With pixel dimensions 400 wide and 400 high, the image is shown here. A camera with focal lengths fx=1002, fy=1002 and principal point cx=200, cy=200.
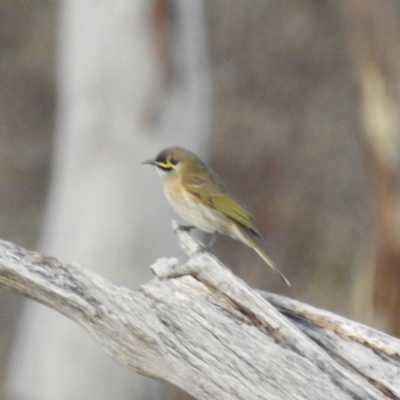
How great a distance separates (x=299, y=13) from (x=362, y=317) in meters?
6.74

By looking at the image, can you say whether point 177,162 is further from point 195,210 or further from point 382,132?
point 382,132

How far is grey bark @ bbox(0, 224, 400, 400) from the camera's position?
368 cm

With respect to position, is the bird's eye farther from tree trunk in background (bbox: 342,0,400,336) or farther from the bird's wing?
tree trunk in background (bbox: 342,0,400,336)

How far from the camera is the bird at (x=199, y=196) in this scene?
5.59 metres

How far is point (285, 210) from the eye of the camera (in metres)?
11.4

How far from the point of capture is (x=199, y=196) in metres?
5.76

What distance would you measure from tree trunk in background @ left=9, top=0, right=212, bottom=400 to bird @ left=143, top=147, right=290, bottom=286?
2.47 ft

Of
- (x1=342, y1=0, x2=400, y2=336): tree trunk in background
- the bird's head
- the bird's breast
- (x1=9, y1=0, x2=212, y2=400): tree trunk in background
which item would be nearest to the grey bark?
the bird's breast

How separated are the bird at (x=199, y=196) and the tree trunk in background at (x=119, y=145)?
29.6 inches

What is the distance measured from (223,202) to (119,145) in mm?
1187

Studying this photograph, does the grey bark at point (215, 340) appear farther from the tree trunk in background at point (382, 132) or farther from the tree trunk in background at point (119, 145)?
the tree trunk in background at point (119, 145)

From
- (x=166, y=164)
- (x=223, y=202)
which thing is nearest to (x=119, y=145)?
(x=166, y=164)

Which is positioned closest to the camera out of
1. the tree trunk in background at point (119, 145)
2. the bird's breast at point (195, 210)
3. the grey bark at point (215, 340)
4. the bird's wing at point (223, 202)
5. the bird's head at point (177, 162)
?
the grey bark at point (215, 340)

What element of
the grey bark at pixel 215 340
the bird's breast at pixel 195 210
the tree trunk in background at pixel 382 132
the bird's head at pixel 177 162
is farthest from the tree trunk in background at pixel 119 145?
the grey bark at pixel 215 340
